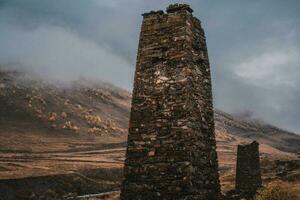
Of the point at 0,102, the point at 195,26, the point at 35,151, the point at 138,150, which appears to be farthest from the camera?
the point at 0,102

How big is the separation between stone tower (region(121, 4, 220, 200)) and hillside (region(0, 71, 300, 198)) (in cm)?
5855

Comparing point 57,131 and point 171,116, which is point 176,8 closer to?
point 171,116

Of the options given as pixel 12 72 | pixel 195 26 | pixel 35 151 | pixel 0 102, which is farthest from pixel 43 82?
pixel 195 26

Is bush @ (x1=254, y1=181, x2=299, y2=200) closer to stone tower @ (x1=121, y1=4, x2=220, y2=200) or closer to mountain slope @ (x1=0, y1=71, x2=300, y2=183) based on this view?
stone tower @ (x1=121, y1=4, x2=220, y2=200)

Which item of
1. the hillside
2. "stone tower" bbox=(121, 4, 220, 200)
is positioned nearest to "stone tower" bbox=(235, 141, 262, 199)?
"stone tower" bbox=(121, 4, 220, 200)

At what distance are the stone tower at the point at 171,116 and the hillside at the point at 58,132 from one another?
192 feet

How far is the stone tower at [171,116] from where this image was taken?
40.8ft

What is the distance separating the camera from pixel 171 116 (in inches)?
505

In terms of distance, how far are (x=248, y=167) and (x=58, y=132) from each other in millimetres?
109140

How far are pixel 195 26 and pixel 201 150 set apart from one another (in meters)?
3.85

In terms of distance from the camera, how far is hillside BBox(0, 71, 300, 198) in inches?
3538

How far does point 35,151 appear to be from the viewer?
365ft

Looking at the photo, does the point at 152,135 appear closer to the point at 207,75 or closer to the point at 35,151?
the point at 207,75

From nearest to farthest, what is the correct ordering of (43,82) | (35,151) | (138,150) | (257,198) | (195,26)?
(138,150) → (195,26) → (257,198) → (35,151) → (43,82)
